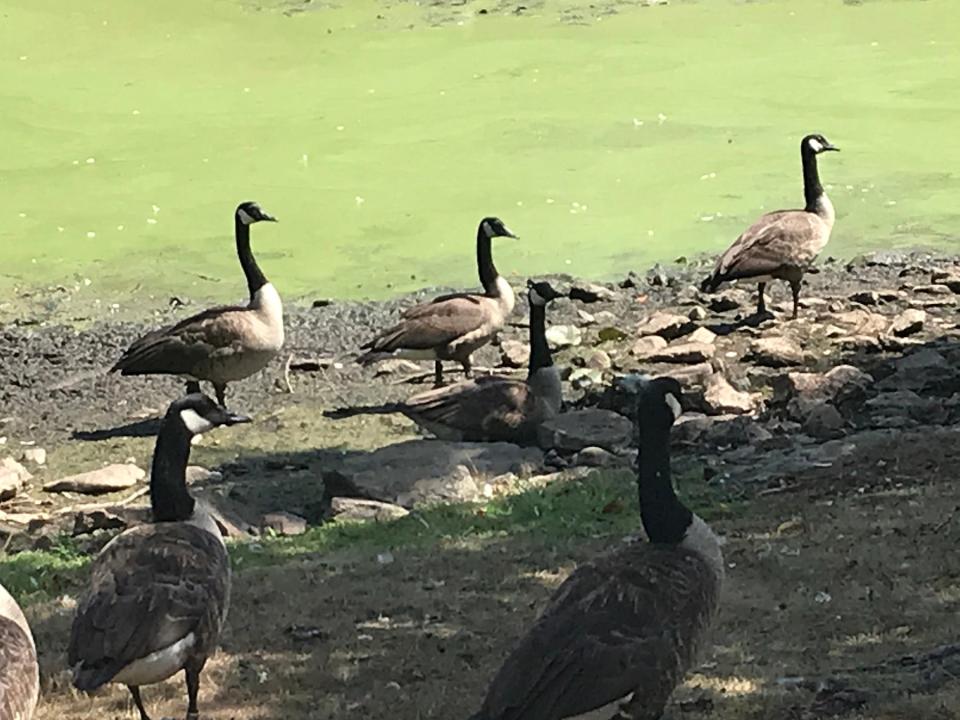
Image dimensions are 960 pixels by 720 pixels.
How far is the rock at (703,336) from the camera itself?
11922 millimetres

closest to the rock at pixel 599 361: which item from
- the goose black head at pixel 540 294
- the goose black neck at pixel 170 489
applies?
the goose black head at pixel 540 294

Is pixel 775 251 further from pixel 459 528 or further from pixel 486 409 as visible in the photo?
pixel 459 528

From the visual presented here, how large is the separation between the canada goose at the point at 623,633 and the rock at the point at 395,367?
7.06 m

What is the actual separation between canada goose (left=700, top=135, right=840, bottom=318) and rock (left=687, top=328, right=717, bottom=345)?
1.41 ft

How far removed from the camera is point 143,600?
5.28m

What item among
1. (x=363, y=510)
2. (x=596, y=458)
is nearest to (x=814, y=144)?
(x=596, y=458)

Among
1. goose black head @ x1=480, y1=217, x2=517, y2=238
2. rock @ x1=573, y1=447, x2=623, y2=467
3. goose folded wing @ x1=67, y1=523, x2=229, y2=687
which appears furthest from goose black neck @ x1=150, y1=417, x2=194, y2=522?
goose black head @ x1=480, y1=217, x2=517, y2=238

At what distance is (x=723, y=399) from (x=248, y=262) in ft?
12.4

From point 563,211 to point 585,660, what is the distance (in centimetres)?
1093

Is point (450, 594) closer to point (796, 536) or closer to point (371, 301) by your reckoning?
point (796, 536)

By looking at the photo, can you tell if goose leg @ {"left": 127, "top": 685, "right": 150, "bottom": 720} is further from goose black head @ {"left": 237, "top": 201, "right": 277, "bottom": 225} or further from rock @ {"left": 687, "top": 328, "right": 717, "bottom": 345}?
goose black head @ {"left": 237, "top": 201, "right": 277, "bottom": 225}

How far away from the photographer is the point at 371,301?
1355cm

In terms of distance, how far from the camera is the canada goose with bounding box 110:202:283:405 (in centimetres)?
1131

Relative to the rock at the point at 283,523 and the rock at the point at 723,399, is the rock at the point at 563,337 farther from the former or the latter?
the rock at the point at 283,523
